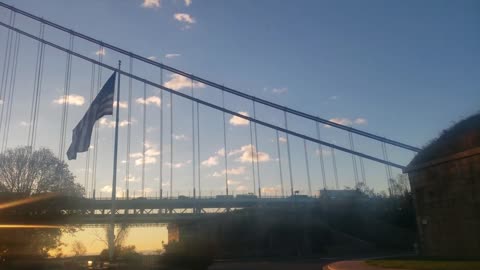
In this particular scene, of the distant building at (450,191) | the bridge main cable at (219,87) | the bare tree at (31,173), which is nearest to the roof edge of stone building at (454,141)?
the distant building at (450,191)

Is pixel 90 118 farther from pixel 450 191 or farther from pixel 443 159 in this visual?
pixel 450 191

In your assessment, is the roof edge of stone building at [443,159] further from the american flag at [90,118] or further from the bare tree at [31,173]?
the bare tree at [31,173]

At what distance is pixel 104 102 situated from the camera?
94.2 feet

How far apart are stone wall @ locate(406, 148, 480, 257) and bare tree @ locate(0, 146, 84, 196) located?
118ft

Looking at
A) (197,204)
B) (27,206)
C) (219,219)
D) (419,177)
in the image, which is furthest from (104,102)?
(197,204)

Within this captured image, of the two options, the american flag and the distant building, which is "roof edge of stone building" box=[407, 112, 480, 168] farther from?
the american flag

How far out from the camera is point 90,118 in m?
28.8

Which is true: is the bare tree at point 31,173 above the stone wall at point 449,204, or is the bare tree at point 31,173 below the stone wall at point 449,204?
above

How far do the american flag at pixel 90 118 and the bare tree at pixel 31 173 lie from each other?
59.2 ft

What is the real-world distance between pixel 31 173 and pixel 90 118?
2150 centimetres

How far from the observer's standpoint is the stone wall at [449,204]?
25459 mm

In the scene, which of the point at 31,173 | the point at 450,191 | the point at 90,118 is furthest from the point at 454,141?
the point at 31,173

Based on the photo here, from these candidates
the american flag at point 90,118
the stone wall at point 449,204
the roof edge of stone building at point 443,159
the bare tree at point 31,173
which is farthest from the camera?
the bare tree at point 31,173

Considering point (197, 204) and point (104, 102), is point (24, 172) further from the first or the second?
point (197, 204)
